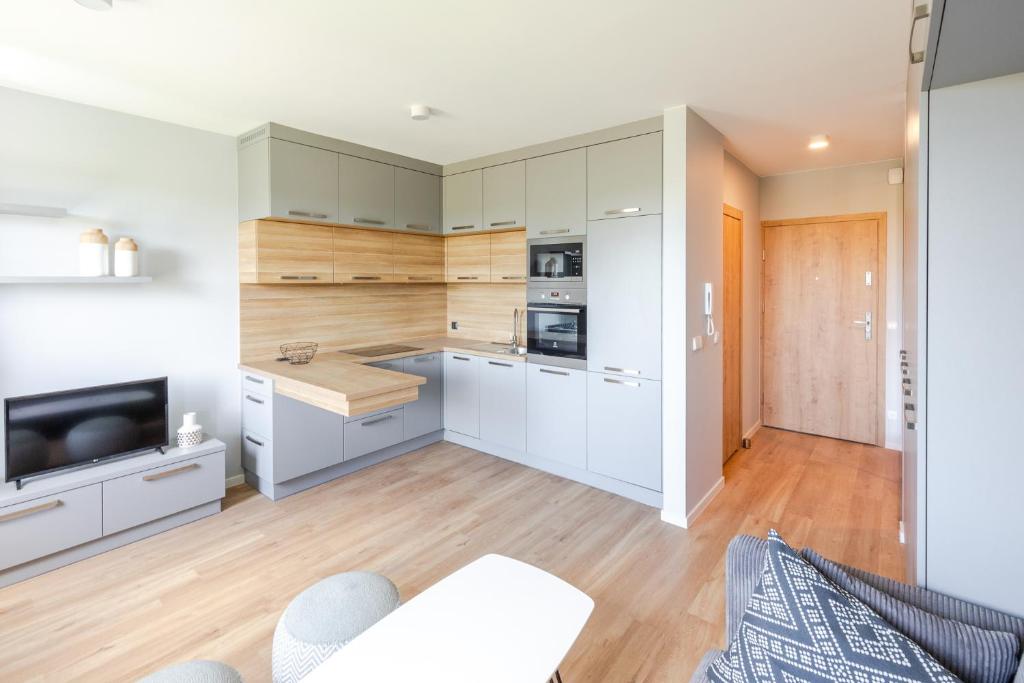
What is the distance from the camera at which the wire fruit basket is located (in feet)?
12.1

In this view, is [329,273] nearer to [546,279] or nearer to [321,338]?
[321,338]

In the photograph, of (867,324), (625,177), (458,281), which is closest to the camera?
(625,177)

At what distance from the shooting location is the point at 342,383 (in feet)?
9.43

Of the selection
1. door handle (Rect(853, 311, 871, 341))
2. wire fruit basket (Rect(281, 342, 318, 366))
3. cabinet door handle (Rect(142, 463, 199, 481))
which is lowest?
cabinet door handle (Rect(142, 463, 199, 481))

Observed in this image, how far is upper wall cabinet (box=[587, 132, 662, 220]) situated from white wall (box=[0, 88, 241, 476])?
8.54ft

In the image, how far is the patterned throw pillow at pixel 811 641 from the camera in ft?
3.07

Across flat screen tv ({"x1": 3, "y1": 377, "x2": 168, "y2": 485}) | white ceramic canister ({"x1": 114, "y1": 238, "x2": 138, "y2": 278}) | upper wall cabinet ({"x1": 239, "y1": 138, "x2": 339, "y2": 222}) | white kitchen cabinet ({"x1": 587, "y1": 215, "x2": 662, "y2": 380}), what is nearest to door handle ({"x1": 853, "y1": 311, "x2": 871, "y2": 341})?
white kitchen cabinet ({"x1": 587, "y1": 215, "x2": 662, "y2": 380})

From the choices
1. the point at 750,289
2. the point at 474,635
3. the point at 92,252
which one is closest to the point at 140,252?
the point at 92,252

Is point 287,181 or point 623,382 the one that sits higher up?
point 287,181

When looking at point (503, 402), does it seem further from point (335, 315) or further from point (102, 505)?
point (102, 505)

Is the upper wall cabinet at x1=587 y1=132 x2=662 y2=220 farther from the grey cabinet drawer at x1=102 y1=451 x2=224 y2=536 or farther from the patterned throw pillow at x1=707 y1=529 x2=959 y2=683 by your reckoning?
the grey cabinet drawer at x1=102 y1=451 x2=224 y2=536

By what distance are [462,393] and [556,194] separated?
73.9 inches

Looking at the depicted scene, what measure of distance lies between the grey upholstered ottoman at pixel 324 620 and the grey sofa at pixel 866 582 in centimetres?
105

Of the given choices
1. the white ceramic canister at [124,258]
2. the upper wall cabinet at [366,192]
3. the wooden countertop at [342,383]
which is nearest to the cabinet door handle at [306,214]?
the upper wall cabinet at [366,192]
